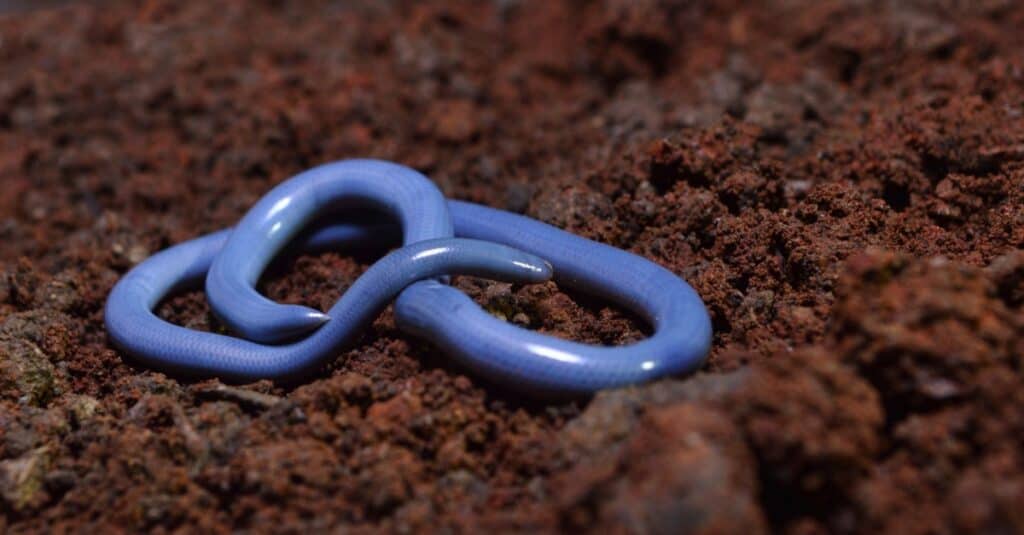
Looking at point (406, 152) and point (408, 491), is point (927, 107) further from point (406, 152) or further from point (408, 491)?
point (408, 491)

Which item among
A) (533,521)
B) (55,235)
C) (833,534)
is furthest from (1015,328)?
(55,235)

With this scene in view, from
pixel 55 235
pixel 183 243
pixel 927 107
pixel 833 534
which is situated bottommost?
pixel 55 235

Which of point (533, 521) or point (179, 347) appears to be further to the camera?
point (179, 347)

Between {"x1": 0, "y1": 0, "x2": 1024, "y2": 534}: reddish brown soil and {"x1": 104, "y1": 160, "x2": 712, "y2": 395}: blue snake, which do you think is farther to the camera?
{"x1": 104, "y1": 160, "x2": 712, "y2": 395}: blue snake

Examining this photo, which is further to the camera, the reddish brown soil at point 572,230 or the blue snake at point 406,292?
the blue snake at point 406,292

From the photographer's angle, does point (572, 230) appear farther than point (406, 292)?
Yes
